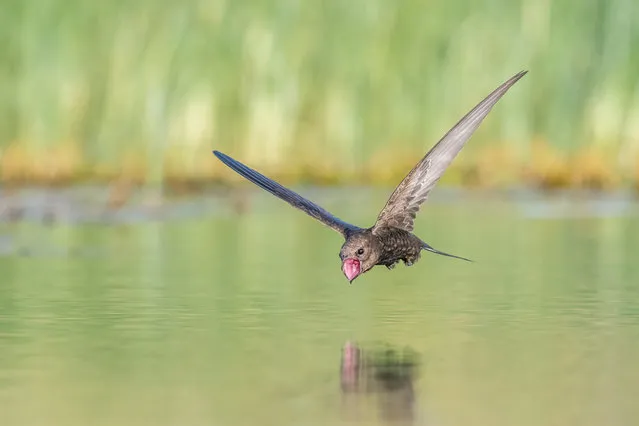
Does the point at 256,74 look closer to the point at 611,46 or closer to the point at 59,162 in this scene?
the point at 59,162

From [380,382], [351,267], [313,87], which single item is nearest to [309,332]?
[351,267]

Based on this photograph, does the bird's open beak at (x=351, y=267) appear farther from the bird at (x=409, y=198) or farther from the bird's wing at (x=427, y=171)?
the bird's wing at (x=427, y=171)

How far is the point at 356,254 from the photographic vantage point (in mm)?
8188

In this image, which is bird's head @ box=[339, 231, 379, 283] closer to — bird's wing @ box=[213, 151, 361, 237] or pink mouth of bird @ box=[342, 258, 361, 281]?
pink mouth of bird @ box=[342, 258, 361, 281]

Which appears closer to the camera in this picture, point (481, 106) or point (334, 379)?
point (334, 379)

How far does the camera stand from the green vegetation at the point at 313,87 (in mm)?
20797

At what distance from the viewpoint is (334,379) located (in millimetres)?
6875

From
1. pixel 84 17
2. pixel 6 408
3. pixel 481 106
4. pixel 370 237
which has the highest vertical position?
pixel 84 17

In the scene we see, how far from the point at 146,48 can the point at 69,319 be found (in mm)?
12034

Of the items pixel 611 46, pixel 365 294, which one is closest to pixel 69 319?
pixel 365 294

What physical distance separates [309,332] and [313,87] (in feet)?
46.5

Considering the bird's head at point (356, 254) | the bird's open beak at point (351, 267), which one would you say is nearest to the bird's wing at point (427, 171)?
the bird's head at point (356, 254)

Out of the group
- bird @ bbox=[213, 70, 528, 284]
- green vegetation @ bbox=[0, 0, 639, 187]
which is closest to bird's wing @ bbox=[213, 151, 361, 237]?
bird @ bbox=[213, 70, 528, 284]

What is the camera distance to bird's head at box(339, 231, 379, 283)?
814 centimetres
